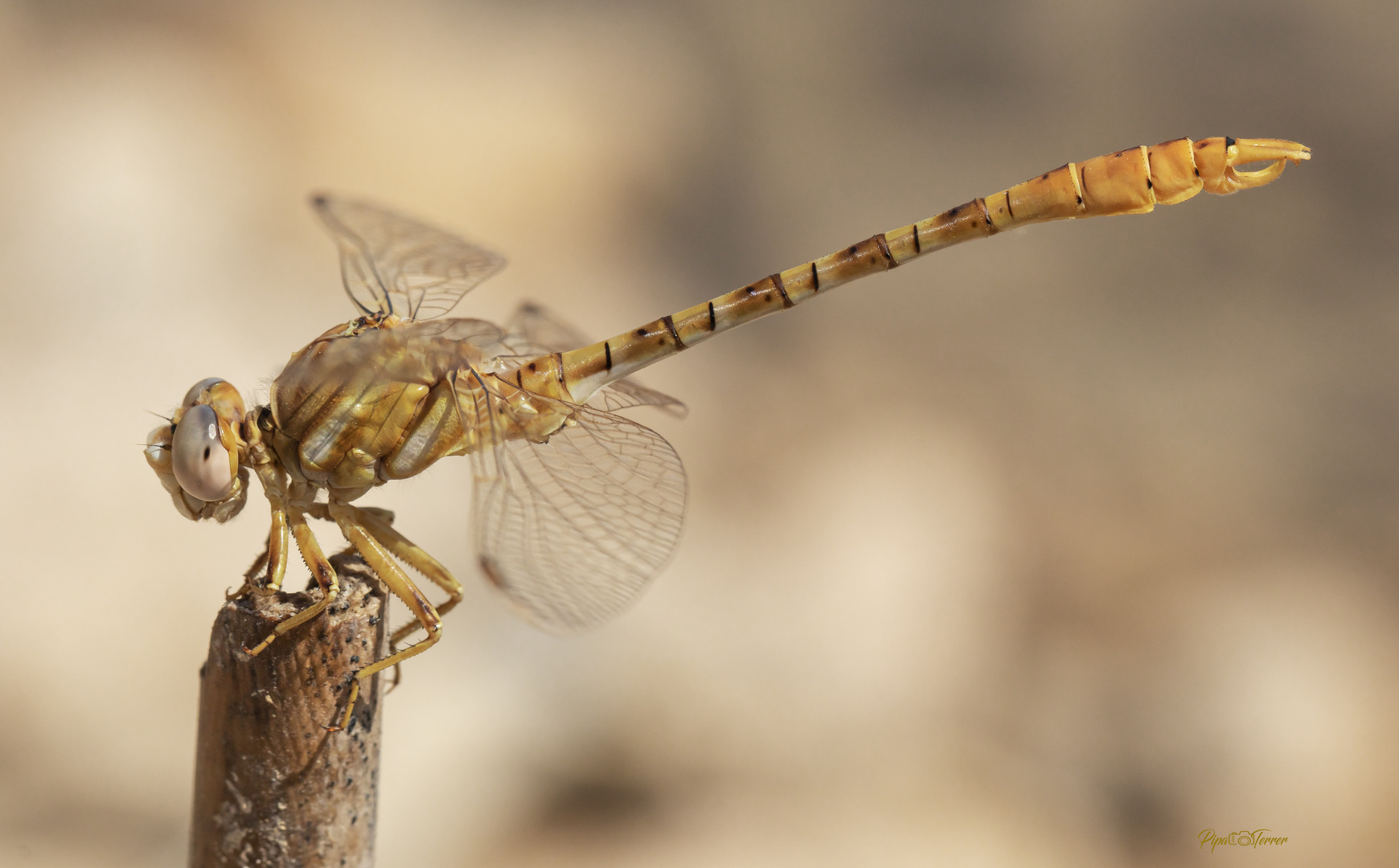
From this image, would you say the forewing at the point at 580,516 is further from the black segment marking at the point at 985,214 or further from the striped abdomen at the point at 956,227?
the black segment marking at the point at 985,214

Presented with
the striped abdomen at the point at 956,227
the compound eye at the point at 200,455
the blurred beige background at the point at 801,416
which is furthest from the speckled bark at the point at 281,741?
the blurred beige background at the point at 801,416

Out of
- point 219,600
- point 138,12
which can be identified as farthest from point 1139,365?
point 138,12

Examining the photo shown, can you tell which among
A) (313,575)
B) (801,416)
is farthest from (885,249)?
Result: (801,416)

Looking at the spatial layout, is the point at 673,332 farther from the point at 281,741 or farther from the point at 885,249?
the point at 281,741

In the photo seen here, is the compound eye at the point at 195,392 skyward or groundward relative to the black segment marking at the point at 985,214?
groundward
